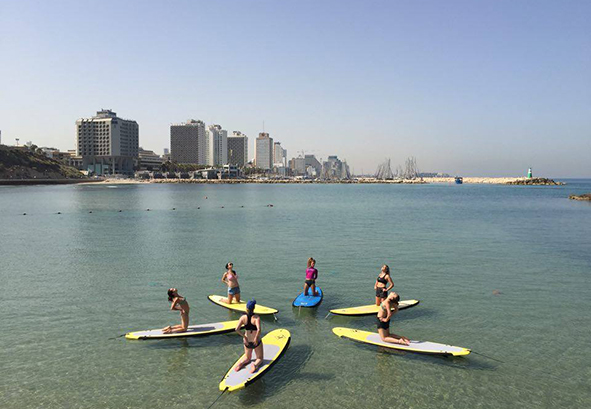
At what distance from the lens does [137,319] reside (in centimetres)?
1895

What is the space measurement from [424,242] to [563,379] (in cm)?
2866

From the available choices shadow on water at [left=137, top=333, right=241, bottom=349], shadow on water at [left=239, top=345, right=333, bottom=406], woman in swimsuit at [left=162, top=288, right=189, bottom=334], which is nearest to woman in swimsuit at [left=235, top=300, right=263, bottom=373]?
shadow on water at [left=239, top=345, right=333, bottom=406]

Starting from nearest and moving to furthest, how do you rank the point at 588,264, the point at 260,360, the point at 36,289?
the point at 260,360 → the point at 36,289 → the point at 588,264

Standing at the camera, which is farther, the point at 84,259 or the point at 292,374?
the point at 84,259

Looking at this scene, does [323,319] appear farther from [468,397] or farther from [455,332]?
[468,397]

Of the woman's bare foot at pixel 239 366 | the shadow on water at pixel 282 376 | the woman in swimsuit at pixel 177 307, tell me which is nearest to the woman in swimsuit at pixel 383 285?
the shadow on water at pixel 282 376

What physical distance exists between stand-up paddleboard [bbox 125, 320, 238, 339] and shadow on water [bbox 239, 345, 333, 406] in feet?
9.45

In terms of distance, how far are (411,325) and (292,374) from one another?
696 cm

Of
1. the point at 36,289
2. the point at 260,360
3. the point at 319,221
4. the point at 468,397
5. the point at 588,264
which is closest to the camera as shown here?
the point at 468,397

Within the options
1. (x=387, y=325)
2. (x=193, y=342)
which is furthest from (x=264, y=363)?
(x=387, y=325)

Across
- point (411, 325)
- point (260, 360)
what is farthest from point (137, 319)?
point (411, 325)

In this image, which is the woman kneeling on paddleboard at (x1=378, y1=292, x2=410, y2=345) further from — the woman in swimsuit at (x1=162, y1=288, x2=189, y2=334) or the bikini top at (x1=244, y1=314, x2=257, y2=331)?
the woman in swimsuit at (x1=162, y1=288, x2=189, y2=334)

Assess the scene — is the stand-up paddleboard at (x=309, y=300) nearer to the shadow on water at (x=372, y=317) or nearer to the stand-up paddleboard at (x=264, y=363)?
the shadow on water at (x=372, y=317)

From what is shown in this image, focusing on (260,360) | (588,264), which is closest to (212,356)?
(260,360)
